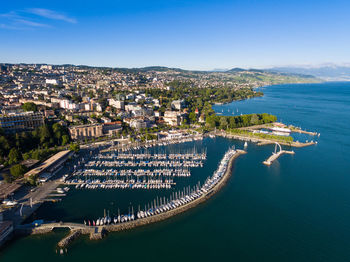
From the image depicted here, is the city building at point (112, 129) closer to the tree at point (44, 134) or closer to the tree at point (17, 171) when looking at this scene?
the tree at point (44, 134)

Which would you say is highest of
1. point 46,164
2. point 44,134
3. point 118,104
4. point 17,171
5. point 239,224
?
point 118,104

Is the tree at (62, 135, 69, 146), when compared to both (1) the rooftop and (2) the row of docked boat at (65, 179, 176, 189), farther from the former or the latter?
(2) the row of docked boat at (65, 179, 176, 189)

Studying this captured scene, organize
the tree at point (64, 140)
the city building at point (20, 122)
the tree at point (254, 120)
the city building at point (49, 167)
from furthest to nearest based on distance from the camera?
the tree at point (254, 120)
the city building at point (20, 122)
the tree at point (64, 140)
the city building at point (49, 167)

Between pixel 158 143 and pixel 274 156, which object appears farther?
pixel 158 143

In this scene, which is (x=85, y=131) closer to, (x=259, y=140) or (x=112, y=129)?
(x=112, y=129)

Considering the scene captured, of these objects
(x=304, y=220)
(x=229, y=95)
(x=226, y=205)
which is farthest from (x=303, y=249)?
(x=229, y=95)

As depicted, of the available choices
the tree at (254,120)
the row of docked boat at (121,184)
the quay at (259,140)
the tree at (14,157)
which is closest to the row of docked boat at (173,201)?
the row of docked boat at (121,184)

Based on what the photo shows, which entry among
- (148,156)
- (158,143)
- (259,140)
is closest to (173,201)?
(148,156)

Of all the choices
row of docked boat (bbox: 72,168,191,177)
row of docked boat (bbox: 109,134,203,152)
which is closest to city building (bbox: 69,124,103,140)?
row of docked boat (bbox: 109,134,203,152)
